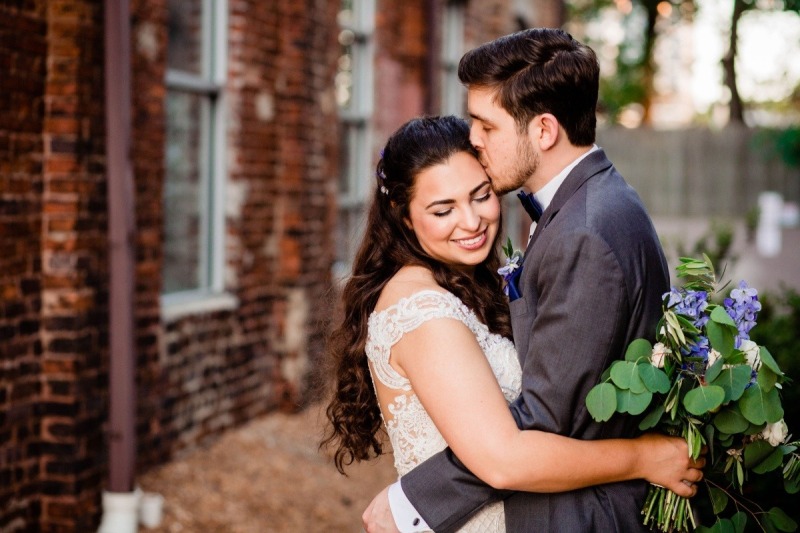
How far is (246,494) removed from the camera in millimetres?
5812

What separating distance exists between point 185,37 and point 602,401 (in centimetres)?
477

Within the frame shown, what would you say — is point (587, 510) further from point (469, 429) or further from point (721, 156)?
point (721, 156)

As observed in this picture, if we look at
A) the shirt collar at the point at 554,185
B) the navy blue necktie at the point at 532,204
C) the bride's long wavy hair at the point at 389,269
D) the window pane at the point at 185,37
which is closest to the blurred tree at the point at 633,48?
the window pane at the point at 185,37

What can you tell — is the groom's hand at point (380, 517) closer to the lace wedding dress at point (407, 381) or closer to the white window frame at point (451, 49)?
the lace wedding dress at point (407, 381)

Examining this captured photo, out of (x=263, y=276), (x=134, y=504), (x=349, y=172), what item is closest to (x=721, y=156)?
(x=349, y=172)

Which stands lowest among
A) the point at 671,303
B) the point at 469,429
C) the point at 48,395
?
the point at 48,395

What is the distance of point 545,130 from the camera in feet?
8.92

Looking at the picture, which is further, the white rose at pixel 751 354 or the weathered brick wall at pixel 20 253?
the weathered brick wall at pixel 20 253

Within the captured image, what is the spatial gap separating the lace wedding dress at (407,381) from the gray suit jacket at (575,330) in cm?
15

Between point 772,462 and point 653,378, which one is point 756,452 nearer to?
point 772,462

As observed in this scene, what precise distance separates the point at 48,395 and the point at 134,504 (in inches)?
27.2

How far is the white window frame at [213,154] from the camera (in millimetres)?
6641

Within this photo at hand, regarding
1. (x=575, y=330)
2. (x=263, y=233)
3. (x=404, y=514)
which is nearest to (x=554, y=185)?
(x=575, y=330)

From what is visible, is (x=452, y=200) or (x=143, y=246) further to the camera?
(x=143, y=246)
